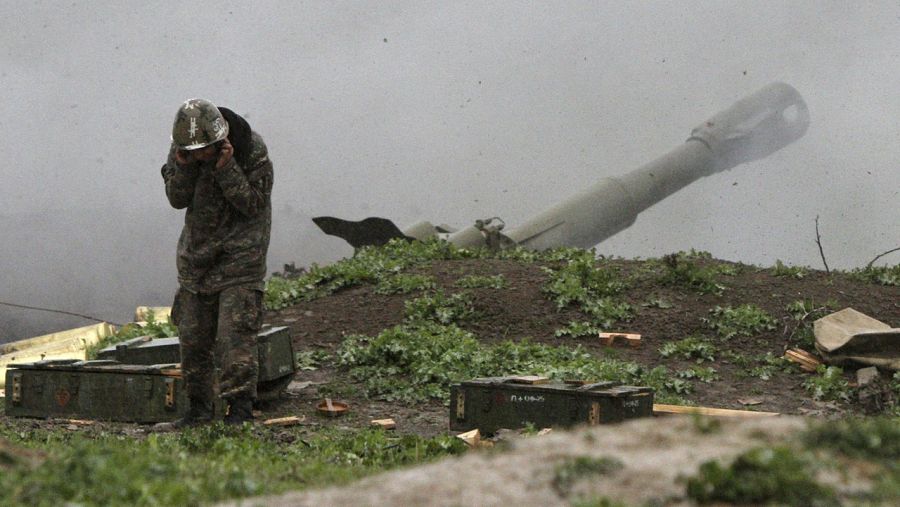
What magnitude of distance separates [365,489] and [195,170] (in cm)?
483

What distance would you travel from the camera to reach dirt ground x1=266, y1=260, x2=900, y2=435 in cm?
1141

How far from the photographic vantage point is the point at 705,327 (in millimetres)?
13023

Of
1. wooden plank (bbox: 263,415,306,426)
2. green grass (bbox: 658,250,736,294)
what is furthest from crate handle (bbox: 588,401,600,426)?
green grass (bbox: 658,250,736,294)

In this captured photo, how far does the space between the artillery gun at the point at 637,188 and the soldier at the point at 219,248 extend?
29.2 ft

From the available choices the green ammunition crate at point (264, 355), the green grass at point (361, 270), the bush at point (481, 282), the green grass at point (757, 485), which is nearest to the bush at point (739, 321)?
the bush at point (481, 282)

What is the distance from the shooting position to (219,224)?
8672mm

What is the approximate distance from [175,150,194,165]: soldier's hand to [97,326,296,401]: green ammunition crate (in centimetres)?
225

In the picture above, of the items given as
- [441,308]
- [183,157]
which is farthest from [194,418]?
[441,308]

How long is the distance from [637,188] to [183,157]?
12653 mm

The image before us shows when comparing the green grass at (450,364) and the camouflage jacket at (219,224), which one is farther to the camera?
the green grass at (450,364)

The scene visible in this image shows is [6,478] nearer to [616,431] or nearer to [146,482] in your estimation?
[146,482]

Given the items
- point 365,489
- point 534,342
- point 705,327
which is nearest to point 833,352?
point 705,327

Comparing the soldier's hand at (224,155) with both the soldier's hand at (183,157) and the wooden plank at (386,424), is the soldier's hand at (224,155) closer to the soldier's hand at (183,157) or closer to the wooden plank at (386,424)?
the soldier's hand at (183,157)

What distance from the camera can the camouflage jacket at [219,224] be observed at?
8555 mm
